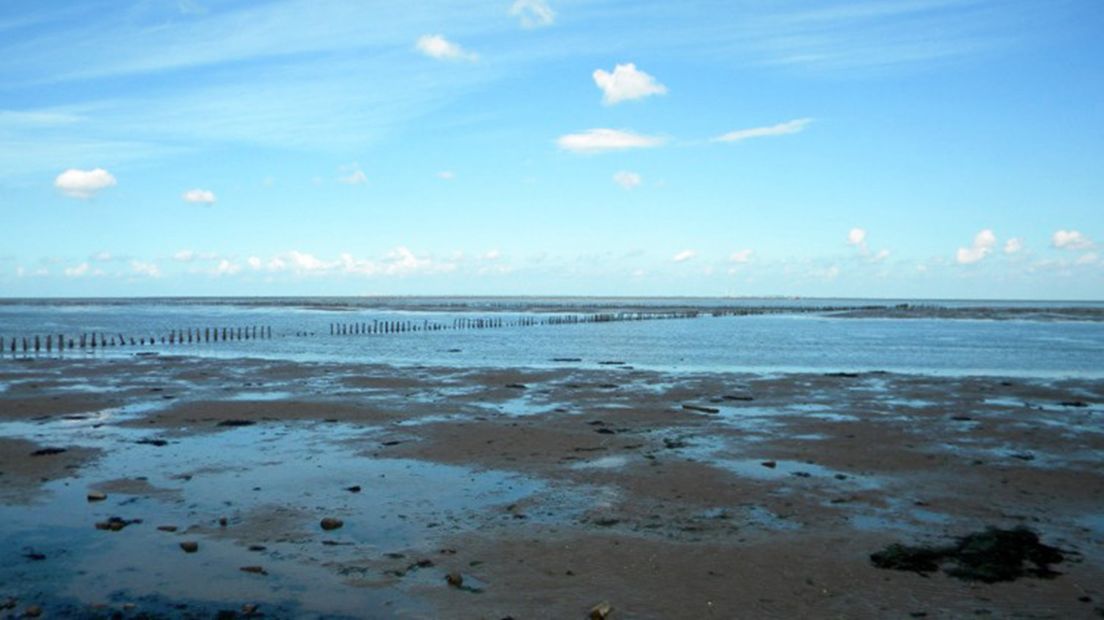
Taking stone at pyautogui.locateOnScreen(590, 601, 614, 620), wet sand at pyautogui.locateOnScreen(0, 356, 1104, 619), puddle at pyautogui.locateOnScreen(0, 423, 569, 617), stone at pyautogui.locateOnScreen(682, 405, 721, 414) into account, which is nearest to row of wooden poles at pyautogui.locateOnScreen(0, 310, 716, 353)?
wet sand at pyautogui.locateOnScreen(0, 356, 1104, 619)

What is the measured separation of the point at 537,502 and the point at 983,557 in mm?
6553

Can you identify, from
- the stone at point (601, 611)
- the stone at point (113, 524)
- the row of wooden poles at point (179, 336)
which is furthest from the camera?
the row of wooden poles at point (179, 336)

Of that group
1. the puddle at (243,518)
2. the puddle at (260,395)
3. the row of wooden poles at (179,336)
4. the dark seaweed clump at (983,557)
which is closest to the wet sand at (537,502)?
the puddle at (243,518)

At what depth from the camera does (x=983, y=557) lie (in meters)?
10.8

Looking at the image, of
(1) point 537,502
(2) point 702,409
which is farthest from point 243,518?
(2) point 702,409

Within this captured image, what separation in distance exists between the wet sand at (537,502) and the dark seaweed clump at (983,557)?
248mm

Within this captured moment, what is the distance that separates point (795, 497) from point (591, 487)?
3513mm

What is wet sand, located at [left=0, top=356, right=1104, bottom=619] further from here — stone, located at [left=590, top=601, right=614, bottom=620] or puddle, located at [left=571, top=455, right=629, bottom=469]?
stone, located at [left=590, top=601, right=614, bottom=620]

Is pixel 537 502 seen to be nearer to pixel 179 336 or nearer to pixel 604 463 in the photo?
pixel 604 463

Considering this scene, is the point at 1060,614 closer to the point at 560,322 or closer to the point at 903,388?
the point at 903,388

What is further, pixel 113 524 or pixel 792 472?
pixel 792 472

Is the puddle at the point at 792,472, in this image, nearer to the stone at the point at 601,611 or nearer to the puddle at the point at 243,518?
the puddle at the point at 243,518

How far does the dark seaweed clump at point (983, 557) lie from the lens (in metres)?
10.3

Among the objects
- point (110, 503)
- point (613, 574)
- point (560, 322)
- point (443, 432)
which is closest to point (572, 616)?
point (613, 574)
